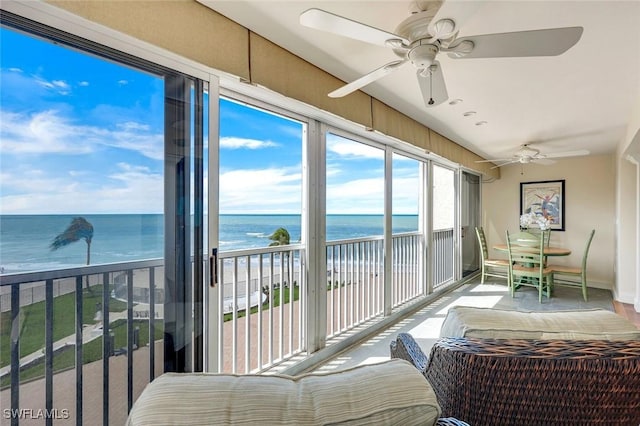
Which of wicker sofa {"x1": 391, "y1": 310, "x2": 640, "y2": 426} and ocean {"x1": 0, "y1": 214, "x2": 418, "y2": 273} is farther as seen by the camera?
ocean {"x1": 0, "y1": 214, "x2": 418, "y2": 273}

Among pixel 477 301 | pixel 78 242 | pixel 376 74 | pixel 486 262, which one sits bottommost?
pixel 477 301

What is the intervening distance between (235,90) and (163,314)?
4.40ft

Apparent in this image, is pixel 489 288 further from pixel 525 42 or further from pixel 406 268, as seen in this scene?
pixel 525 42

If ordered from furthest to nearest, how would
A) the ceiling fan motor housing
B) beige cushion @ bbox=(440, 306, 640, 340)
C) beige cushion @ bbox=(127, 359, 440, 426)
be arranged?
the ceiling fan motor housing < beige cushion @ bbox=(440, 306, 640, 340) < beige cushion @ bbox=(127, 359, 440, 426)

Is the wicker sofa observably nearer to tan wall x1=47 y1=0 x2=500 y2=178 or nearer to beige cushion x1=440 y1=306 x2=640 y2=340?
beige cushion x1=440 y1=306 x2=640 y2=340

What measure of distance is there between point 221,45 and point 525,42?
56.7 inches

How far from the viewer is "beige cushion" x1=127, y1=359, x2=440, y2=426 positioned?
1.97 feet

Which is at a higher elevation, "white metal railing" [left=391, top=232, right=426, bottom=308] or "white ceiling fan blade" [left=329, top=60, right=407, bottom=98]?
"white ceiling fan blade" [left=329, top=60, right=407, bottom=98]

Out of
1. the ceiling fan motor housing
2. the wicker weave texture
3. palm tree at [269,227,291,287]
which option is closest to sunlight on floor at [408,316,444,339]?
palm tree at [269,227,291,287]

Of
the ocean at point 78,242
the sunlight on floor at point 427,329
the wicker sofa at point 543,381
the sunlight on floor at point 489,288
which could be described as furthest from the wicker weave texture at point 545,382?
the sunlight on floor at point 489,288

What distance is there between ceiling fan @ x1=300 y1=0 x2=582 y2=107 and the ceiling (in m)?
0.13

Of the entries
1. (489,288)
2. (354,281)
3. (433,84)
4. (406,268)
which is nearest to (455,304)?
(406,268)

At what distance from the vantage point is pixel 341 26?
1.31 metres

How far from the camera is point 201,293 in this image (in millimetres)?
1737
